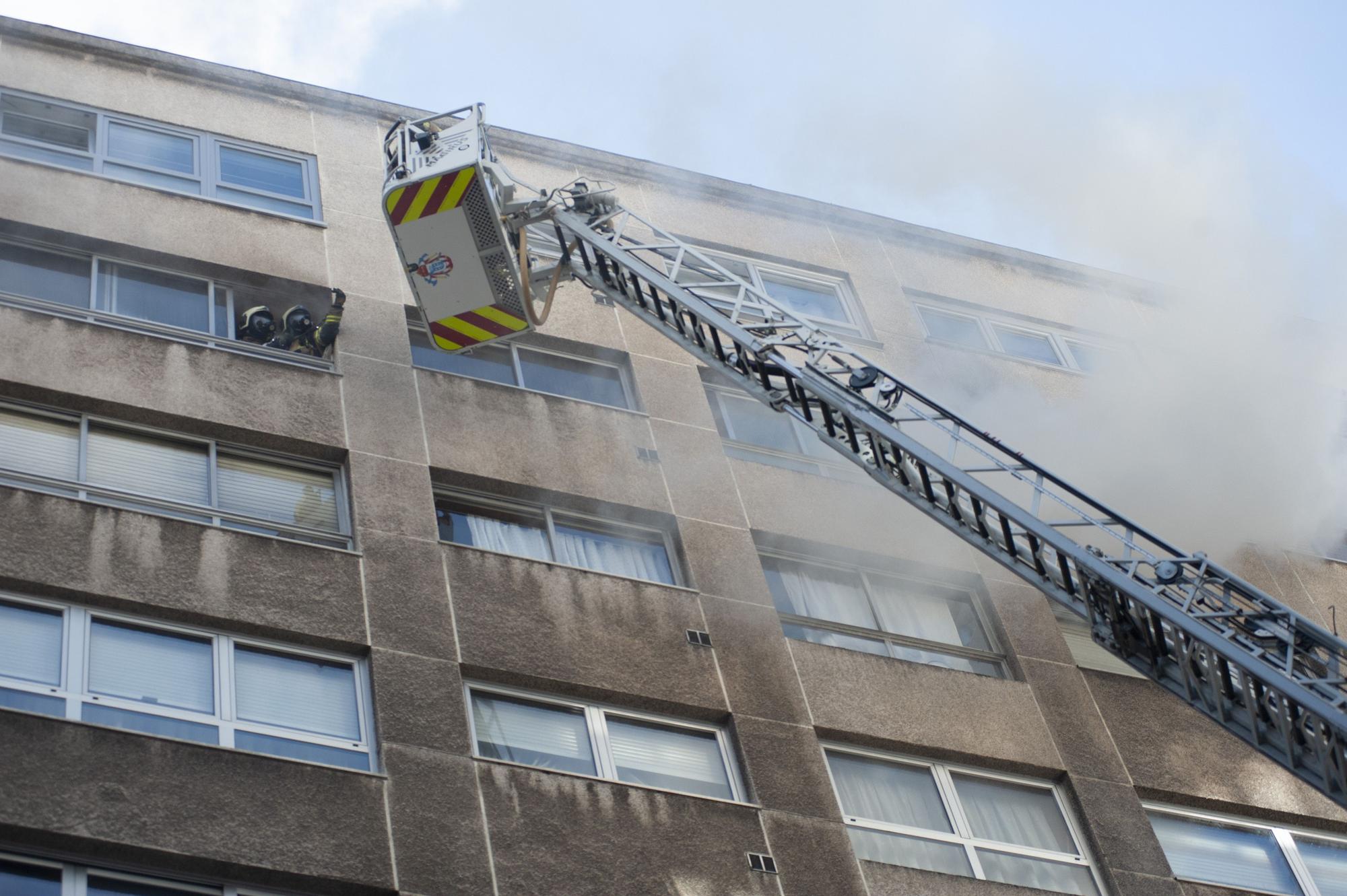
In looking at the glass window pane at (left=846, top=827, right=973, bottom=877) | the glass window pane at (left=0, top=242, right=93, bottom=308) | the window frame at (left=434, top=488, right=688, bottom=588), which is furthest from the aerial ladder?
the glass window pane at (left=0, top=242, right=93, bottom=308)

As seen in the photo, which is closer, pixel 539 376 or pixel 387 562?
pixel 387 562

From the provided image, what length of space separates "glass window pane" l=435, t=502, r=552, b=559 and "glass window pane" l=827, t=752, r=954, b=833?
3213mm

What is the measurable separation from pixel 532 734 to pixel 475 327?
368 centimetres

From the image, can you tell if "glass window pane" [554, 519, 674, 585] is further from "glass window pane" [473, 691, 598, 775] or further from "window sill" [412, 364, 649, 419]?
"glass window pane" [473, 691, 598, 775]

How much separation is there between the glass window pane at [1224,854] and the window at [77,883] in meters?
8.25

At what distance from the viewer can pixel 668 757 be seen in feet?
43.5

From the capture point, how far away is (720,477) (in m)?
16.2

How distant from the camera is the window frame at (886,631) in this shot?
50.8 ft

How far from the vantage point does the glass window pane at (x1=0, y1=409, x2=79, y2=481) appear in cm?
1312

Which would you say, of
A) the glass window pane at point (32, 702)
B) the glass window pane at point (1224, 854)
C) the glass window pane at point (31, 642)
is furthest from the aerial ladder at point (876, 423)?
the glass window pane at point (32, 702)

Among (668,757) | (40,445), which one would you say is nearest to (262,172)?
(40,445)

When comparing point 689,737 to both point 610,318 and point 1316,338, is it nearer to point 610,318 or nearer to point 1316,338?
point 610,318

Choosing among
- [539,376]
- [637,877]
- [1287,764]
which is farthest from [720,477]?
[1287,764]

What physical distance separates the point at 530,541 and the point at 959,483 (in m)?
4.25
